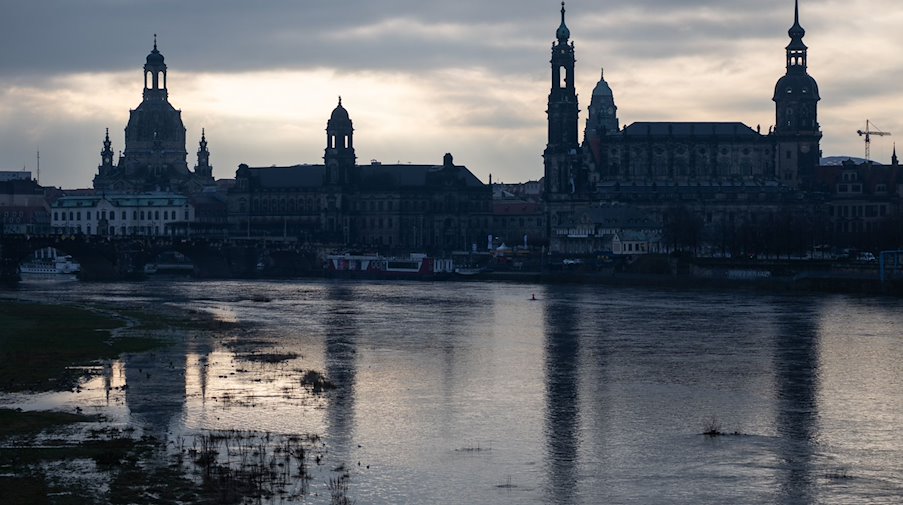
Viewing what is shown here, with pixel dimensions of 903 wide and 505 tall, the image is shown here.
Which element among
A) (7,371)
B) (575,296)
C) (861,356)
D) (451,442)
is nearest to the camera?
(451,442)

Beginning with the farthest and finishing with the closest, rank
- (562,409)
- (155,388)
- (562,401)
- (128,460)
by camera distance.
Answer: (155,388) → (562,401) → (562,409) → (128,460)

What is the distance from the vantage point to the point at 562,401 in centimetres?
5956

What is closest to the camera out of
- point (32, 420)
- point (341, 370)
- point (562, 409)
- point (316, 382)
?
point (32, 420)

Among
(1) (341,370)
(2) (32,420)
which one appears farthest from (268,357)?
(2) (32,420)

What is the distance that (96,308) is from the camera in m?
112

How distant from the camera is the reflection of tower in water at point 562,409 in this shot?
4394cm

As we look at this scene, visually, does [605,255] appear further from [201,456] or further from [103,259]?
[201,456]

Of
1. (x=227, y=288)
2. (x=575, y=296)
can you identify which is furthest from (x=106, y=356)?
(x=227, y=288)

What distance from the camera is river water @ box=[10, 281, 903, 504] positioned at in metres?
43.9

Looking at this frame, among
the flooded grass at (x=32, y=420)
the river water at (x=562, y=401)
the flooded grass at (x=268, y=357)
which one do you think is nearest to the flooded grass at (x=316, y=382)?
the river water at (x=562, y=401)

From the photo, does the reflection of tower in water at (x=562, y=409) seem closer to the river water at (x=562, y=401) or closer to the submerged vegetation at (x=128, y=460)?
the river water at (x=562, y=401)

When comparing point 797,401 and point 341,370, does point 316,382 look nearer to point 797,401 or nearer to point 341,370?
point 341,370

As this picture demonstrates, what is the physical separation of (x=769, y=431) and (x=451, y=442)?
11.4 m

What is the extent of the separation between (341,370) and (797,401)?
71.5 ft
